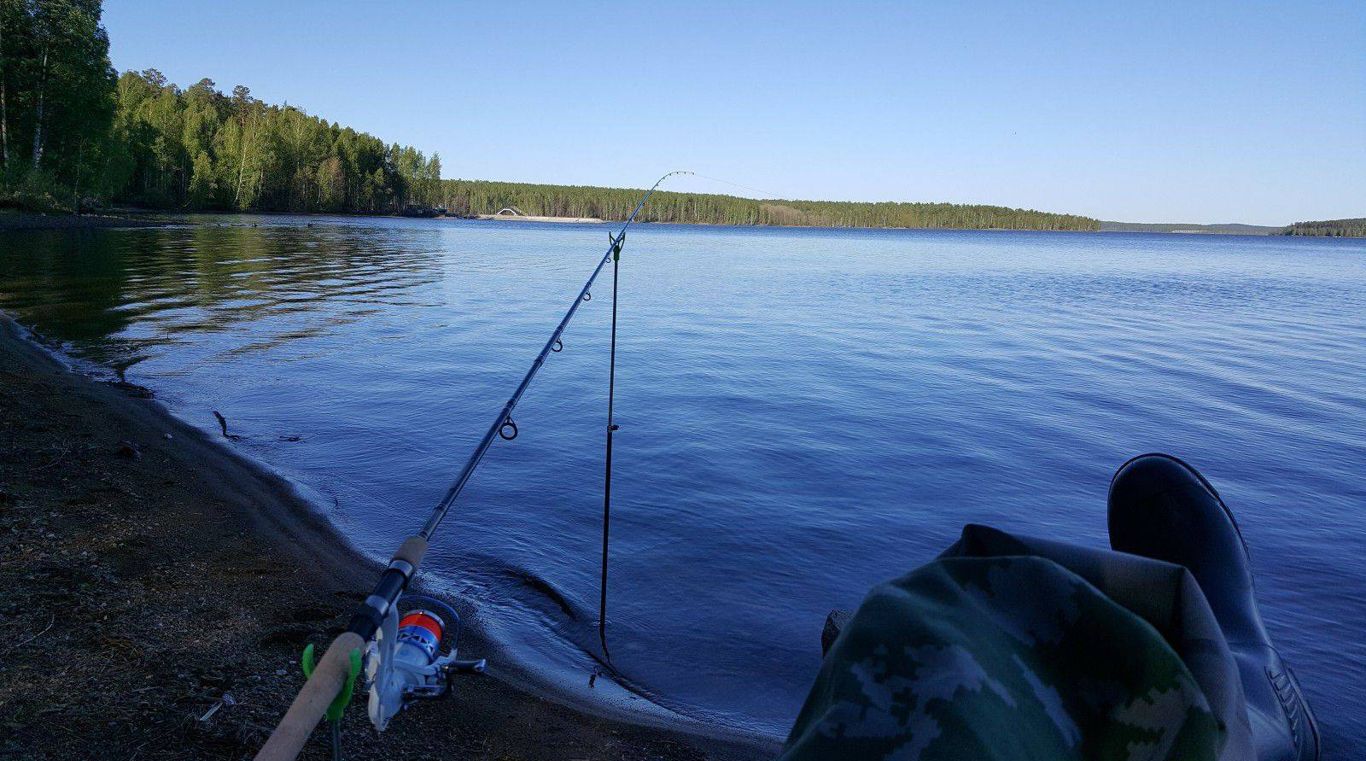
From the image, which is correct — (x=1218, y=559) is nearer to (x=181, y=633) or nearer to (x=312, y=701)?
(x=312, y=701)

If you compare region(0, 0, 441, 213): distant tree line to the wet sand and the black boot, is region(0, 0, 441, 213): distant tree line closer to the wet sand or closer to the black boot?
the wet sand

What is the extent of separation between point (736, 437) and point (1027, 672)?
9745 mm

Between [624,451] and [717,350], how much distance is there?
8072 millimetres

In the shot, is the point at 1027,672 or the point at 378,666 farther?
the point at 378,666

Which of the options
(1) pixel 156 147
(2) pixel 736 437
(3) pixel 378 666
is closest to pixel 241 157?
(1) pixel 156 147

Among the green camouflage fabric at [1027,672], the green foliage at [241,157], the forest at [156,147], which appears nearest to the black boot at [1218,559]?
the green camouflage fabric at [1027,672]

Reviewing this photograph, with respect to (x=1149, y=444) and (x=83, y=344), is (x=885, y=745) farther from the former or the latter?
(x=83, y=344)

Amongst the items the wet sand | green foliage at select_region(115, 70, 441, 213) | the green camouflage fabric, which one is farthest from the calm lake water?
green foliage at select_region(115, 70, 441, 213)

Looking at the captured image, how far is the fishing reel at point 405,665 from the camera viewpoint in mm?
1780

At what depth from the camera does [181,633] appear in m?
3.85

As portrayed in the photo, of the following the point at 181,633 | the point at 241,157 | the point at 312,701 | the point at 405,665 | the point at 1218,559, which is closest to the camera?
the point at 312,701

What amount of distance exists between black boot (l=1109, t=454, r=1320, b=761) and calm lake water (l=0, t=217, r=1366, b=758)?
240cm

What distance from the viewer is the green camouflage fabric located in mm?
1001

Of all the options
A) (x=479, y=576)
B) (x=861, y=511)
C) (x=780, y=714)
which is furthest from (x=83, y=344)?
(x=780, y=714)
